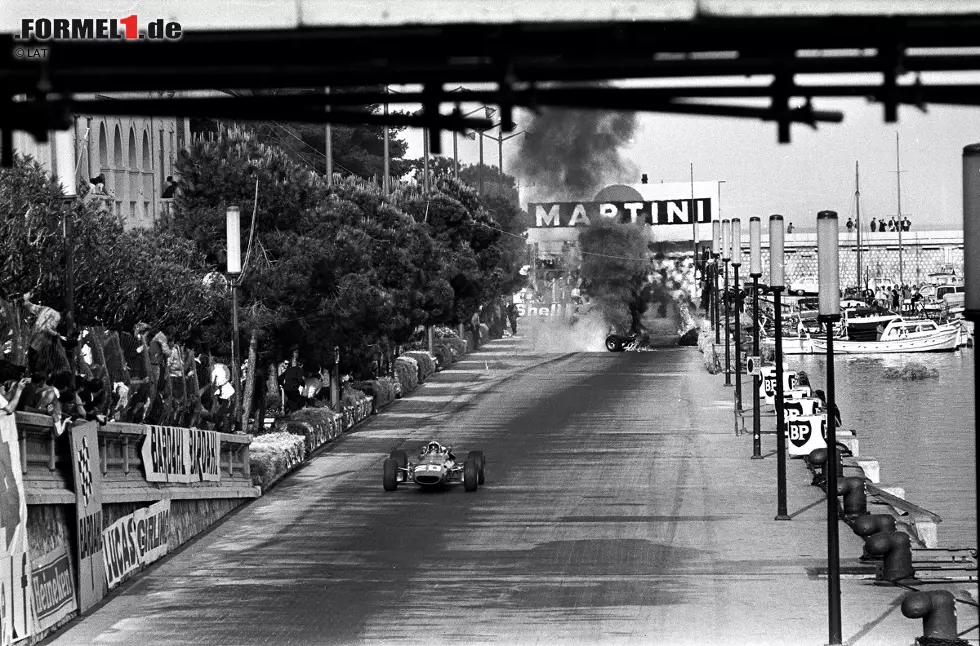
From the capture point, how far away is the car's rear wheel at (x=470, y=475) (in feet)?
117

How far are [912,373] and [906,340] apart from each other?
18220 millimetres

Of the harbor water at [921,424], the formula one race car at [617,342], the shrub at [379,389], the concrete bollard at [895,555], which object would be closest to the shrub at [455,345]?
the formula one race car at [617,342]

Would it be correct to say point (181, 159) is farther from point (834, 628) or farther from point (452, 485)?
point (834, 628)

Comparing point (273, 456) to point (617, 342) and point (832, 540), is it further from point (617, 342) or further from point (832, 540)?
point (617, 342)

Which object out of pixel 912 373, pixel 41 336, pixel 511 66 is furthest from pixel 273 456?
pixel 912 373

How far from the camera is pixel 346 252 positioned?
4509 centimetres

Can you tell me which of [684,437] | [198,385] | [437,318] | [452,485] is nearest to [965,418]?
[437,318]

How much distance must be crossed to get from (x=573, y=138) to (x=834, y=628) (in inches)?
3654

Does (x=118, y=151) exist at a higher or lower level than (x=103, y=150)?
higher

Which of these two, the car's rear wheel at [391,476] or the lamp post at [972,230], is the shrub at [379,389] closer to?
the car's rear wheel at [391,476]

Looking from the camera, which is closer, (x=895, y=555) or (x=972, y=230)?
(x=972, y=230)

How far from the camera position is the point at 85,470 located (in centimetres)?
2275

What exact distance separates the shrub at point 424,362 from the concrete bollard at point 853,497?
38.3 meters

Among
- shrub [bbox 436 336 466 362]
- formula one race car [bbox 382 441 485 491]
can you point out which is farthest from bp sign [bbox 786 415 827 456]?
shrub [bbox 436 336 466 362]
